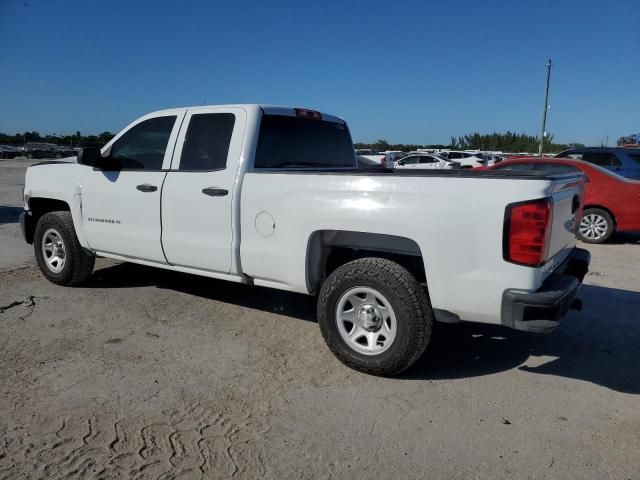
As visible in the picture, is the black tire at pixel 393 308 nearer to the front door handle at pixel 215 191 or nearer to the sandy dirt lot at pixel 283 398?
the sandy dirt lot at pixel 283 398

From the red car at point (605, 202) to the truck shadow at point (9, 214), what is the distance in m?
9.13

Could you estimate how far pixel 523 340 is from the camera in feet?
14.7

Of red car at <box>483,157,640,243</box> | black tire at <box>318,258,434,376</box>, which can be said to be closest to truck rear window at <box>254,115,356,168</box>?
black tire at <box>318,258,434,376</box>

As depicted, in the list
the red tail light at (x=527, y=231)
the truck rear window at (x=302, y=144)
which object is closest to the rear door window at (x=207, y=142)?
the truck rear window at (x=302, y=144)

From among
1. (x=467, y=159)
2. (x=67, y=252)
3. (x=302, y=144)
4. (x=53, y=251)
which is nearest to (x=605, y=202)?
(x=302, y=144)

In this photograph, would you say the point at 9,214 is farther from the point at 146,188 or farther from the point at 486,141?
the point at 486,141

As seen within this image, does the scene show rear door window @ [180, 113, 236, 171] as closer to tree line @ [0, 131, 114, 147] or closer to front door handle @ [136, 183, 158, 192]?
front door handle @ [136, 183, 158, 192]

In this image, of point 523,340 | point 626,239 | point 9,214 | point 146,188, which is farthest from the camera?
point 9,214

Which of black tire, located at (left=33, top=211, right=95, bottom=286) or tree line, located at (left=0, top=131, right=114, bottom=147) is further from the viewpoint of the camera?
tree line, located at (left=0, top=131, right=114, bottom=147)

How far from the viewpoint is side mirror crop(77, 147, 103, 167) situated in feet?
16.3

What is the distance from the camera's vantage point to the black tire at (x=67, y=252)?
18.0 feet

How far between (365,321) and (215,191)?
1629 millimetres

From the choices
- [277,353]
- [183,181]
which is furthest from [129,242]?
[277,353]

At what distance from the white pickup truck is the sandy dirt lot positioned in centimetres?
49
